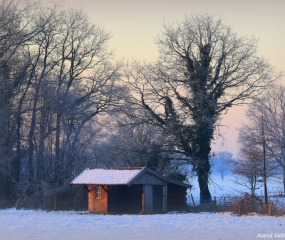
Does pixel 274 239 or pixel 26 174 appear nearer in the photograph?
pixel 274 239

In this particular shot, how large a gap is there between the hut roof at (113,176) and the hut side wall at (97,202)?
0.78m

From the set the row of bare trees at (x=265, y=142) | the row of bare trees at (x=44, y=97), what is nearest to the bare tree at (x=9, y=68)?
the row of bare trees at (x=44, y=97)

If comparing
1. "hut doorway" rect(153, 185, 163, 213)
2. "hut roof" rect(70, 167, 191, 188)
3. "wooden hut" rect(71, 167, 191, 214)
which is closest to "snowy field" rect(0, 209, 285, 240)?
"hut roof" rect(70, 167, 191, 188)

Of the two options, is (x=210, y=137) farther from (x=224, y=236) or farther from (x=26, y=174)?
(x=224, y=236)

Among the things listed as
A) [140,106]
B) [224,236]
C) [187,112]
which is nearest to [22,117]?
[140,106]

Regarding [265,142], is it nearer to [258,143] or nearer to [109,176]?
[258,143]

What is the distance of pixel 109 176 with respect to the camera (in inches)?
1742

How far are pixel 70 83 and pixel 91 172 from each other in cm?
1549

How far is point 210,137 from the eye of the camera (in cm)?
5106

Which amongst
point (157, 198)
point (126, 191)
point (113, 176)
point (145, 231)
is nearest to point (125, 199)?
point (126, 191)

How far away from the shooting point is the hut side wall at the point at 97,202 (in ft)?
143

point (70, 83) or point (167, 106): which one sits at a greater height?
point (70, 83)

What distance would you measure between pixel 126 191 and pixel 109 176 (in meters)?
1.87

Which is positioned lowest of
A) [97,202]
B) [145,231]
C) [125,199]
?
[145,231]
